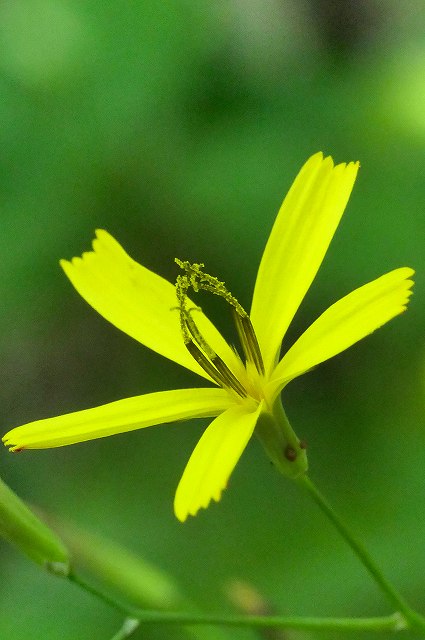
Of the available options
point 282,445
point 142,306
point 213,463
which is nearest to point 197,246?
point 142,306

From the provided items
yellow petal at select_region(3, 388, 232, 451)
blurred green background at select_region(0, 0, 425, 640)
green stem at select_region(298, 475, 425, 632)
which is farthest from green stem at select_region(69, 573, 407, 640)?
blurred green background at select_region(0, 0, 425, 640)

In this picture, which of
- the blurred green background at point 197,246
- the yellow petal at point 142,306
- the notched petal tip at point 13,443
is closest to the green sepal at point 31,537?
the notched petal tip at point 13,443

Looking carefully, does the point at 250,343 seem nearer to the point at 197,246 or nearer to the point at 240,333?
the point at 240,333

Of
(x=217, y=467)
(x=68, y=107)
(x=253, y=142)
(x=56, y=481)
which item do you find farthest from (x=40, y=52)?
(x=217, y=467)

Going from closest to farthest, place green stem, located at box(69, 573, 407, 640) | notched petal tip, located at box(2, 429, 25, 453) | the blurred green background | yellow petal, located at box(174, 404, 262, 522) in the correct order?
yellow petal, located at box(174, 404, 262, 522) → notched petal tip, located at box(2, 429, 25, 453) → green stem, located at box(69, 573, 407, 640) → the blurred green background

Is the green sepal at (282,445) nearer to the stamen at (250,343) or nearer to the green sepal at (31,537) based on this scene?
the stamen at (250,343)

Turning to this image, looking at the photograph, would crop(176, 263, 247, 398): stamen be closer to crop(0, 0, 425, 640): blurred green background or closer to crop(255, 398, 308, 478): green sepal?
crop(255, 398, 308, 478): green sepal
